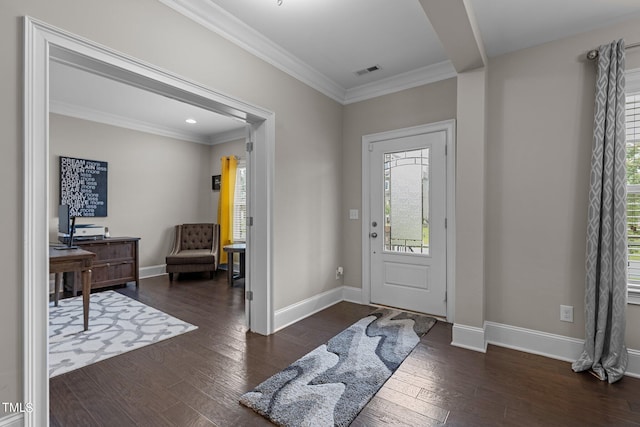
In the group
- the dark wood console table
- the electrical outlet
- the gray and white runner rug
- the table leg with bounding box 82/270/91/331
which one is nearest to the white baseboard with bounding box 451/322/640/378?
the electrical outlet

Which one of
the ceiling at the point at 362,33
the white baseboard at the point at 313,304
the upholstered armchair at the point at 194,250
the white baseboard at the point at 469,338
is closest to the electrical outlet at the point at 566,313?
the white baseboard at the point at 469,338

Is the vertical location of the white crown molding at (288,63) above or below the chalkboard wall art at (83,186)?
above

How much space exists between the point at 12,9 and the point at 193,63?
96cm

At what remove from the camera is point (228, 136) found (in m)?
5.96

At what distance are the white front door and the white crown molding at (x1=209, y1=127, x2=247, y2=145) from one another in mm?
2993

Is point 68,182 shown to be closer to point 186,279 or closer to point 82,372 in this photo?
point 186,279

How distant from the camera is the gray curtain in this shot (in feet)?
6.99

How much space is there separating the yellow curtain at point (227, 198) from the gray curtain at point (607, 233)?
521cm

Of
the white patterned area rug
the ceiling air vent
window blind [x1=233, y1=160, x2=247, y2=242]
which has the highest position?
the ceiling air vent

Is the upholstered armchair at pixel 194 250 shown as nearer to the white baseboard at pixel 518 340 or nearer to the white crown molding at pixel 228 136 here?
the white crown molding at pixel 228 136

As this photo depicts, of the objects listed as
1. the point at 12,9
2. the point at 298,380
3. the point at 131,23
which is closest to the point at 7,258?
the point at 12,9

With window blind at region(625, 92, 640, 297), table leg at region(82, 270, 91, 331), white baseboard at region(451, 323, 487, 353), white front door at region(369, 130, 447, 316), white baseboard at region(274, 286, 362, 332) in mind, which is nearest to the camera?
window blind at region(625, 92, 640, 297)

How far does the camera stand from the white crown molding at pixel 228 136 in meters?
5.72

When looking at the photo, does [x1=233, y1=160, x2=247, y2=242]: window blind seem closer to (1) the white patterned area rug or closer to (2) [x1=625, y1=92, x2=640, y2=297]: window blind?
(1) the white patterned area rug
